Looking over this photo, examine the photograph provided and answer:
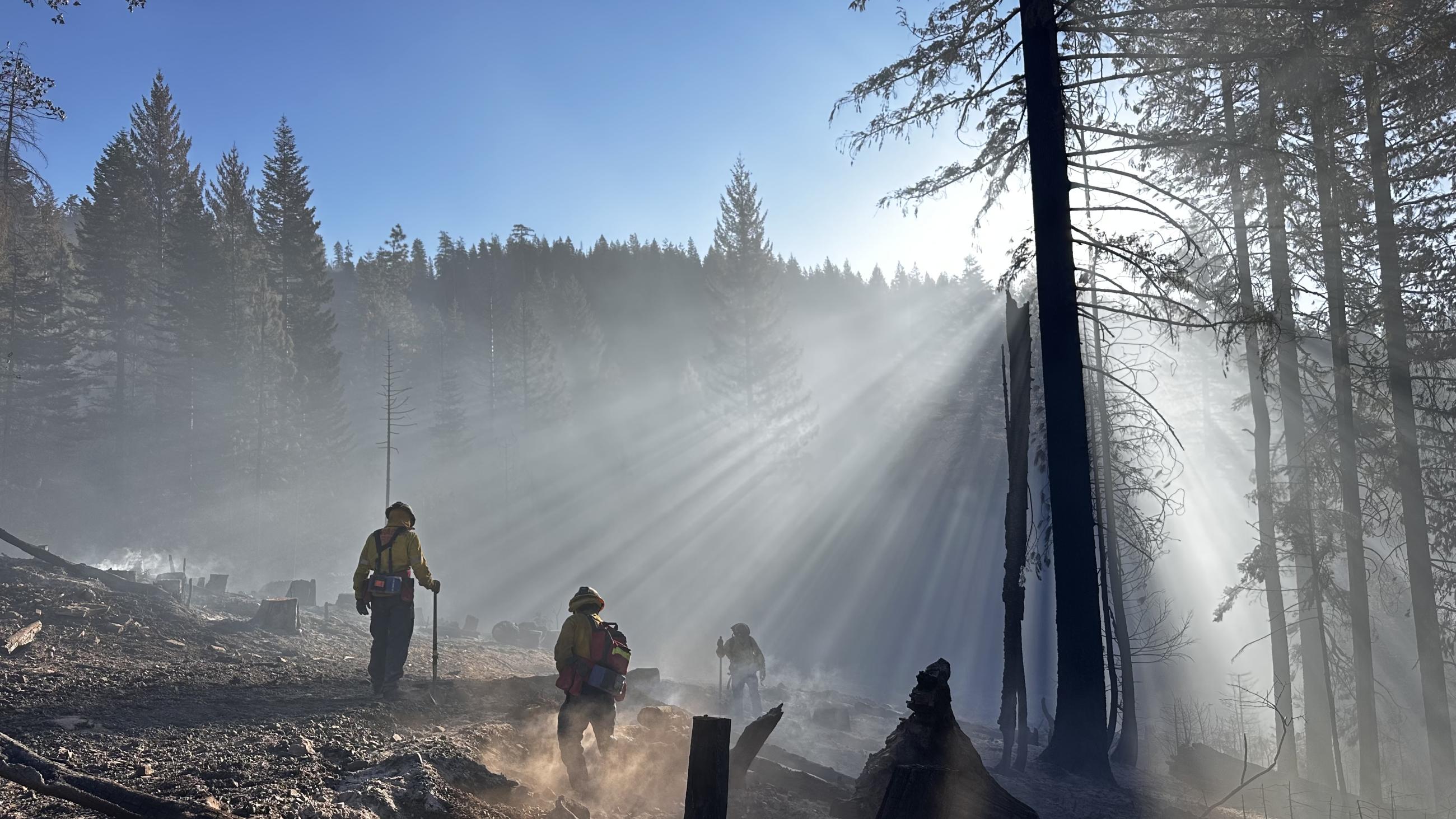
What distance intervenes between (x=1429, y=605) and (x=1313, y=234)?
641 centimetres

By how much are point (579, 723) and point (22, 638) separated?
7.33m

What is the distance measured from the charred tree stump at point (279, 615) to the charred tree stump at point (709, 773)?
1331 cm

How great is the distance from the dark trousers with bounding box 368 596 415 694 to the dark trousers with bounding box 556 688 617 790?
117 inches

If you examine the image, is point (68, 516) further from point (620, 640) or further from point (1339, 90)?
point (1339, 90)

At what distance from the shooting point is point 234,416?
131 ft

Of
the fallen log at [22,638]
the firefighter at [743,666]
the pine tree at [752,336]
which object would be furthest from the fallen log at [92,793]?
the pine tree at [752,336]

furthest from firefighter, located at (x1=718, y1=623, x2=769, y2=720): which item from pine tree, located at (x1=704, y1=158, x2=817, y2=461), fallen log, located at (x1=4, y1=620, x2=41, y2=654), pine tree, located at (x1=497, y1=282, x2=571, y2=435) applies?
pine tree, located at (x1=497, y1=282, x2=571, y2=435)

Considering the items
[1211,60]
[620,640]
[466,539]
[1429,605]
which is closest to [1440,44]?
[1211,60]

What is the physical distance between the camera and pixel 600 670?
6.64 m

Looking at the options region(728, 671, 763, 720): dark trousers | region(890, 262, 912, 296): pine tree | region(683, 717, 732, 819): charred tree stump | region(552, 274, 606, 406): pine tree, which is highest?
region(890, 262, 912, 296): pine tree

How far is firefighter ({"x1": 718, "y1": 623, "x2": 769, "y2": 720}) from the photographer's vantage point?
46.1ft

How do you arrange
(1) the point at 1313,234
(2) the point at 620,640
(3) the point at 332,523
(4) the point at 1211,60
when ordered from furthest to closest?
(3) the point at 332,523 < (1) the point at 1313,234 < (4) the point at 1211,60 < (2) the point at 620,640

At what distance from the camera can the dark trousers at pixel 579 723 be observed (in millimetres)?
6559

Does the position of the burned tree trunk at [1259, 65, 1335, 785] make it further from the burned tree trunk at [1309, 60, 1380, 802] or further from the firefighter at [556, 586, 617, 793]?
the firefighter at [556, 586, 617, 793]
